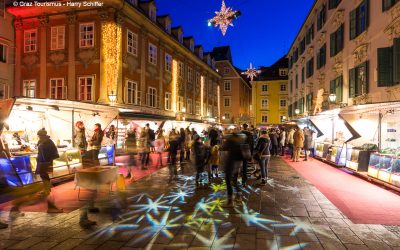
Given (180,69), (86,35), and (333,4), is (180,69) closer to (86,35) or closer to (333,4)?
(86,35)

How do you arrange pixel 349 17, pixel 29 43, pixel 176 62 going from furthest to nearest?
pixel 176 62
pixel 29 43
pixel 349 17

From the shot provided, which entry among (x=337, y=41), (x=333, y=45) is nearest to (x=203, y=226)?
(x=337, y=41)

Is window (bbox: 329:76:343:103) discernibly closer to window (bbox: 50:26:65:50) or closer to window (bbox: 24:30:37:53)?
window (bbox: 50:26:65:50)

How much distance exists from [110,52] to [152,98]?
645 centimetres

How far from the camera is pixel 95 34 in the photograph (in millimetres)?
20219

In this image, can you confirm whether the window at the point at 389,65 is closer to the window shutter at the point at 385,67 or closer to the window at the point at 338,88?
the window shutter at the point at 385,67

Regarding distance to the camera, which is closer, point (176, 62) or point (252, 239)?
point (252, 239)

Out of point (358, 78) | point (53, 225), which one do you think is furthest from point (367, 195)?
point (358, 78)

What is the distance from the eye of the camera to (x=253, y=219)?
6203mm

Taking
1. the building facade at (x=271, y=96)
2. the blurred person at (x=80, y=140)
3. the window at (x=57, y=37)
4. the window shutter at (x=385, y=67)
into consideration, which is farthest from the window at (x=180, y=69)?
the building facade at (x=271, y=96)

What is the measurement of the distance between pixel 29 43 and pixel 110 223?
2076cm

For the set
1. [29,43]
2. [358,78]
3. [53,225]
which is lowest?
[53,225]

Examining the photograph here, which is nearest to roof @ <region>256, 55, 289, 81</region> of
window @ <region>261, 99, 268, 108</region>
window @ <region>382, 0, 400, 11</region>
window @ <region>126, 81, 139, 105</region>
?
window @ <region>261, 99, 268, 108</region>

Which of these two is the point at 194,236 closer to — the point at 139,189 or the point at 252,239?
the point at 252,239
